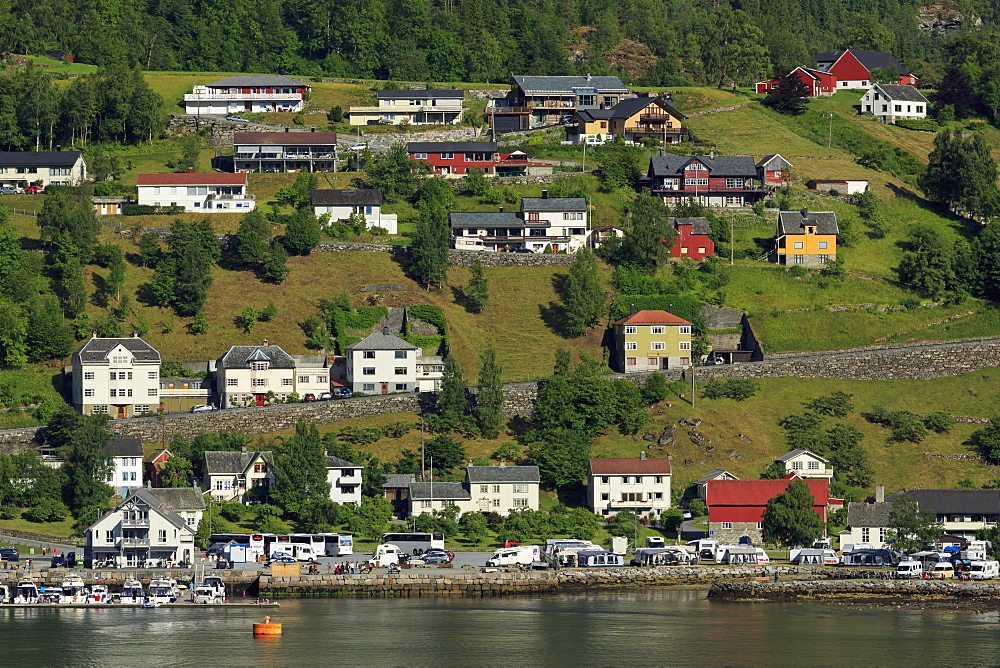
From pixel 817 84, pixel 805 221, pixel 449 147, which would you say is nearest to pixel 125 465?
pixel 449 147

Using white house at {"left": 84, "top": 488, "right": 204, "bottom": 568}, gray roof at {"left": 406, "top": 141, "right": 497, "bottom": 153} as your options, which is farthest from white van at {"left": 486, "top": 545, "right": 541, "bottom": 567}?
gray roof at {"left": 406, "top": 141, "right": 497, "bottom": 153}

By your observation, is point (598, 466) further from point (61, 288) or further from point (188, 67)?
point (188, 67)

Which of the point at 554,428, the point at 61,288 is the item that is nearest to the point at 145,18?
the point at 61,288

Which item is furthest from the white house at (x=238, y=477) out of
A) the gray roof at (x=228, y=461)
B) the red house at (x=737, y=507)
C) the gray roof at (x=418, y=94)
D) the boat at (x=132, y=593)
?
the gray roof at (x=418, y=94)

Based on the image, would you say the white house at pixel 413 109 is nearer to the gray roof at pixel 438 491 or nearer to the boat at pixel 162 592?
the gray roof at pixel 438 491

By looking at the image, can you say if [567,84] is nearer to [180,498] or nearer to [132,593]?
[180,498]
